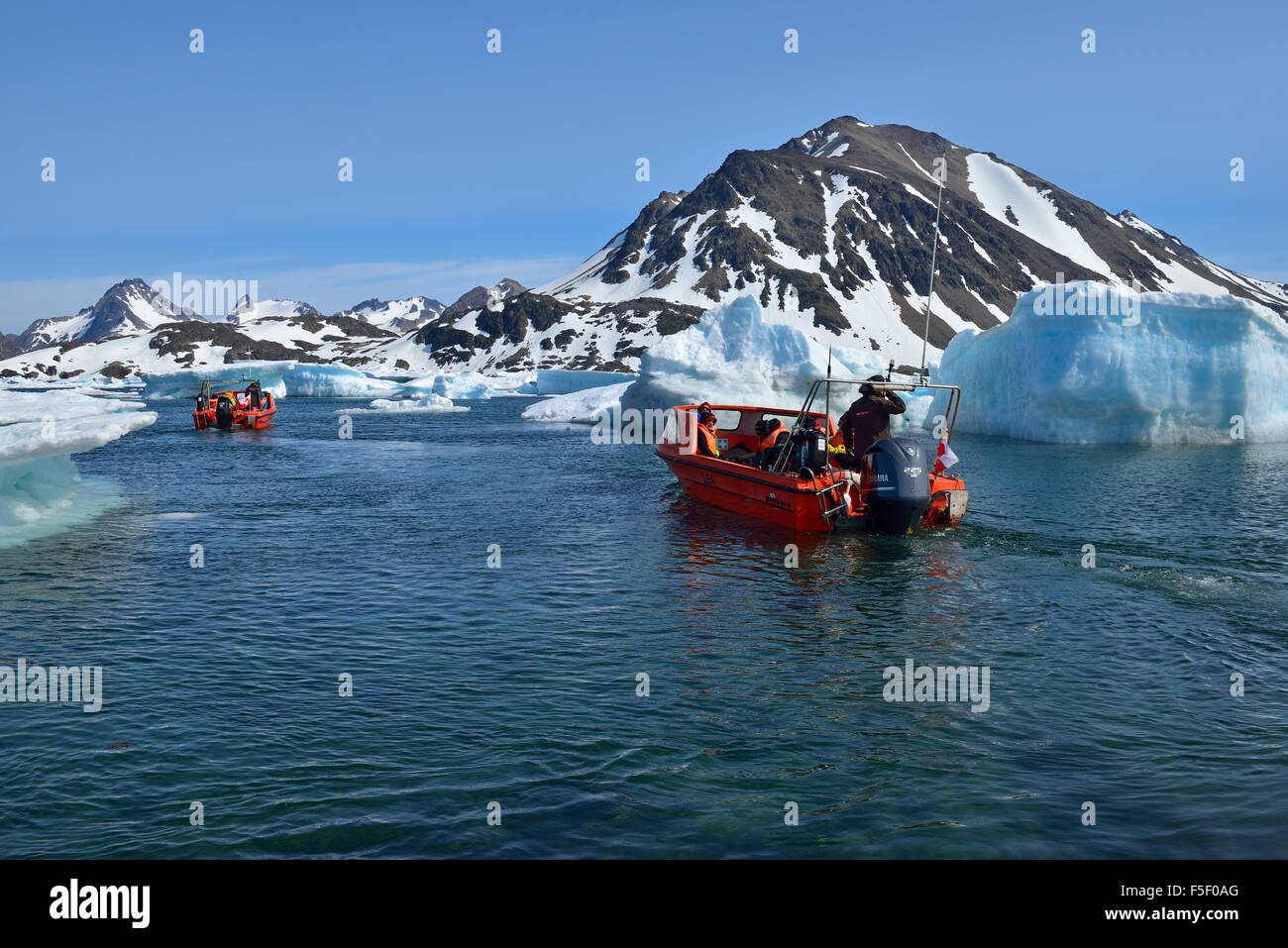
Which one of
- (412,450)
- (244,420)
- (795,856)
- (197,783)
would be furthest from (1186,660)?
(244,420)

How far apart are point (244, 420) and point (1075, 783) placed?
→ 178ft

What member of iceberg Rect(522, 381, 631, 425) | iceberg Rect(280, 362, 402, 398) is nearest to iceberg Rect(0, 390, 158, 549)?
iceberg Rect(522, 381, 631, 425)

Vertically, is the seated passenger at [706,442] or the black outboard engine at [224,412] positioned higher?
the black outboard engine at [224,412]

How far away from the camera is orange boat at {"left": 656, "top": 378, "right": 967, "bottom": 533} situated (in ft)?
62.1

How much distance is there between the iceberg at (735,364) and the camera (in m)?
46.3

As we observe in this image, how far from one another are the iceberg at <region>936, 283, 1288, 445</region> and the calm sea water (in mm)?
18432

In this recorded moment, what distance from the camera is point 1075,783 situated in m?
8.50

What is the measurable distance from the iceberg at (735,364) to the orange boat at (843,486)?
863 inches

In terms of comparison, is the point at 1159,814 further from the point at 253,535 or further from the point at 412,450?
the point at 412,450

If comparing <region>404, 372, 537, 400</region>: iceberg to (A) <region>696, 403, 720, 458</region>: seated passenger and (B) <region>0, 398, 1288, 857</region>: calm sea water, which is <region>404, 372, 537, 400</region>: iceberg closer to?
(A) <region>696, 403, 720, 458</region>: seated passenger

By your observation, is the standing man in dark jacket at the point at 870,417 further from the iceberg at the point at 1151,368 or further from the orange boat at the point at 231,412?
the orange boat at the point at 231,412

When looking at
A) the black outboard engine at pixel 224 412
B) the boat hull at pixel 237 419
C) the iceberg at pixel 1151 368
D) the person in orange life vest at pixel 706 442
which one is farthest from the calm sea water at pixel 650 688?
the boat hull at pixel 237 419
